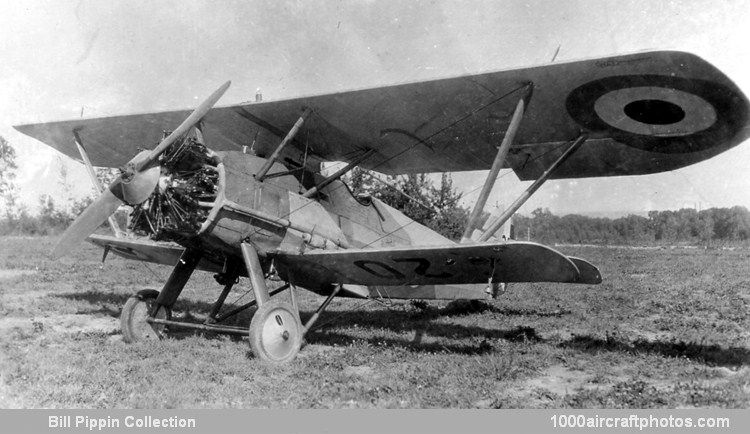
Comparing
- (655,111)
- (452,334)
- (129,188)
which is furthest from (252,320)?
(655,111)

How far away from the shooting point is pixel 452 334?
7418 mm

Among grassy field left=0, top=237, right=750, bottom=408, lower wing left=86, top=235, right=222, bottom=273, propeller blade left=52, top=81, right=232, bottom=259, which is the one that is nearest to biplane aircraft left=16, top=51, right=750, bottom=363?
propeller blade left=52, top=81, right=232, bottom=259

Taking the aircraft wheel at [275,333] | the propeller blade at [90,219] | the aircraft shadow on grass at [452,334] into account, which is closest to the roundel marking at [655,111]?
the aircraft shadow on grass at [452,334]

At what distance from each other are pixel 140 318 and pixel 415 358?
351 cm

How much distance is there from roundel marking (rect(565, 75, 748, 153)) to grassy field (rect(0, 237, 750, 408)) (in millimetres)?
2497

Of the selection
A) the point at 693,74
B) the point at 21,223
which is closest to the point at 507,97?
the point at 693,74

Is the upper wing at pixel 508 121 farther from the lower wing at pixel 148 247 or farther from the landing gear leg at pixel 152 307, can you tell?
the landing gear leg at pixel 152 307

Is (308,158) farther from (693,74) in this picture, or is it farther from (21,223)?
(21,223)

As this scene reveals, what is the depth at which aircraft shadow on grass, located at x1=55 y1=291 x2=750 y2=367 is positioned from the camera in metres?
5.93

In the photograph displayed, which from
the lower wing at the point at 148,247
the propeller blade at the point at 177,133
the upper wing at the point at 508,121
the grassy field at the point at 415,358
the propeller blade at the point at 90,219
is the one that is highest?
the upper wing at the point at 508,121

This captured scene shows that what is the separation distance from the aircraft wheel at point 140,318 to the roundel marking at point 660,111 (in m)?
5.68

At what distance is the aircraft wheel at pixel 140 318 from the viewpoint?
636 cm

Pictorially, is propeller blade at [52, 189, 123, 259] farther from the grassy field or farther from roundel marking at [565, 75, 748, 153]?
roundel marking at [565, 75, 748, 153]

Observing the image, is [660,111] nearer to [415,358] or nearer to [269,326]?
[415,358]
